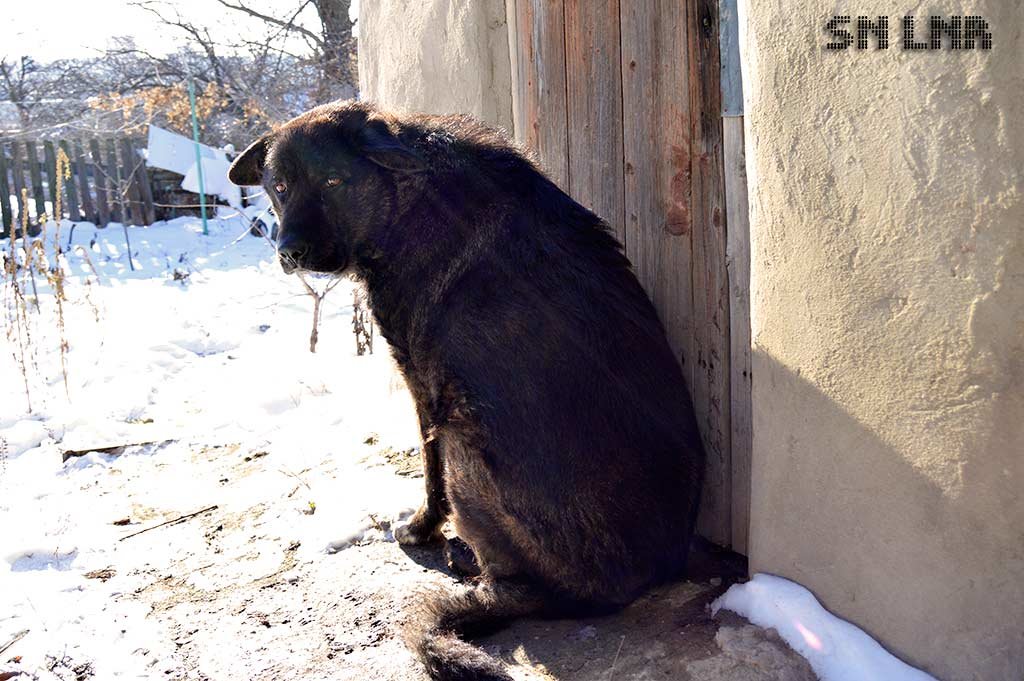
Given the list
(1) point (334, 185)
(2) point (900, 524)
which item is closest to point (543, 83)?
(1) point (334, 185)

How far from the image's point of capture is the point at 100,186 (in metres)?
13.7

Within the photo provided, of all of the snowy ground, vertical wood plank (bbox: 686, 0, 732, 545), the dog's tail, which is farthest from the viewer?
vertical wood plank (bbox: 686, 0, 732, 545)

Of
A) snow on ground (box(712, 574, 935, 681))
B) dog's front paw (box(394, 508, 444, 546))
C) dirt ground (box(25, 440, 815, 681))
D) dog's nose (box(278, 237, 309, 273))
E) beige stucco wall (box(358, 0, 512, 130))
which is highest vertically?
beige stucco wall (box(358, 0, 512, 130))

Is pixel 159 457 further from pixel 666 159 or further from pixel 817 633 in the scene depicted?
pixel 817 633

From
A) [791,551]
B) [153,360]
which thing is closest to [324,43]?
[153,360]

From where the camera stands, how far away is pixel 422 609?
286cm

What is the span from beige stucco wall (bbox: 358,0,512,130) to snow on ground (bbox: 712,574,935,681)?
7.96 ft

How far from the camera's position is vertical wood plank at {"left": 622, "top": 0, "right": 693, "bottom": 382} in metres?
3.17

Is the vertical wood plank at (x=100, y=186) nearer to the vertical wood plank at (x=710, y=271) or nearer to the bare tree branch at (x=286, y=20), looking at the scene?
the bare tree branch at (x=286, y=20)

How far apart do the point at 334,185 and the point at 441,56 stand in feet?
4.49

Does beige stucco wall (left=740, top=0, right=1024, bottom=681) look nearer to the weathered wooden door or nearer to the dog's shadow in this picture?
the dog's shadow

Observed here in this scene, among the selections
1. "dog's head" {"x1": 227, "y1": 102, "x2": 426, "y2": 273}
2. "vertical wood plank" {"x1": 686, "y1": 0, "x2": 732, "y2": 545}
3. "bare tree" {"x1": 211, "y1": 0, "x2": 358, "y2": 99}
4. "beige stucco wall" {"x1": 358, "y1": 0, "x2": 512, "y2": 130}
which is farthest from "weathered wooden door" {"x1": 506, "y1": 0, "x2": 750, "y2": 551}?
"bare tree" {"x1": 211, "y1": 0, "x2": 358, "y2": 99}

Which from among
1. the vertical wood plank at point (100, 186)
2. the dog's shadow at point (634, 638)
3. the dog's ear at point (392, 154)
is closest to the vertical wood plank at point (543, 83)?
the dog's ear at point (392, 154)

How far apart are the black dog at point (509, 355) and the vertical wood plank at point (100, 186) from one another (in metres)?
11.7
